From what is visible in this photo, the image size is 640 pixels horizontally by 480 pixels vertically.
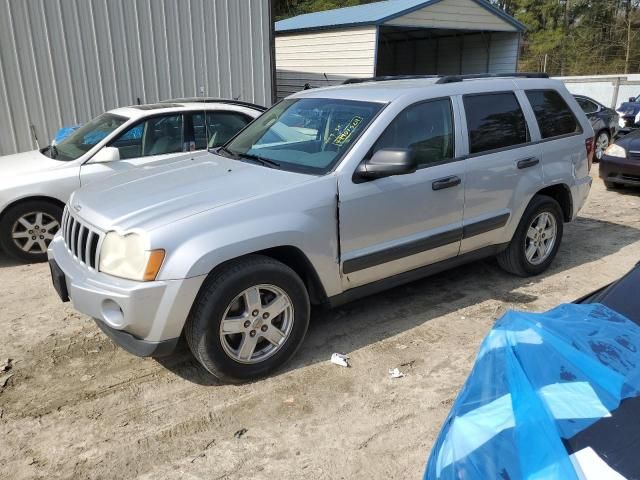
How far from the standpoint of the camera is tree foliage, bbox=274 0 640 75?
108 feet

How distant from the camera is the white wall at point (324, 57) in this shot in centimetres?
1503

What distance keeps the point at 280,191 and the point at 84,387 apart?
1780 millimetres

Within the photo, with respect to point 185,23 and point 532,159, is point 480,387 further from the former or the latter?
point 185,23

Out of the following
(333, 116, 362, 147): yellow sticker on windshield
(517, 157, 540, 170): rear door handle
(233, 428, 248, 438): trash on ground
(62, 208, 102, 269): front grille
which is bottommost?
(233, 428, 248, 438): trash on ground

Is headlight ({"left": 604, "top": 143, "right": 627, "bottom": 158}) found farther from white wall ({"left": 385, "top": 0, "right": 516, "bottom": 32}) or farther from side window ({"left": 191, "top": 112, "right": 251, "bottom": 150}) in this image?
white wall ({"left": 385, "top": 0, "right": 516, "bottom": 32})

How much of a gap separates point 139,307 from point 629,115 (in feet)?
50.4

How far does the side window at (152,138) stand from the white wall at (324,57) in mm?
9753

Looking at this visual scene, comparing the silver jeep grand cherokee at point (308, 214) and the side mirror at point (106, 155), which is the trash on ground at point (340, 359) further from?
the side mirror at point (106, 155)

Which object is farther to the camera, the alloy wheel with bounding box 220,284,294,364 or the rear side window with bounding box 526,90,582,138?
the rear side window with bounding box 526,90,582,138

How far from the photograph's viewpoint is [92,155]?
5793 millimetres

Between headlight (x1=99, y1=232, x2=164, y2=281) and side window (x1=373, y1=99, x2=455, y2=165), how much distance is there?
1.75m

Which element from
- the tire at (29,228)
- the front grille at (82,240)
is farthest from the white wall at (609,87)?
the front grille at (82,240)

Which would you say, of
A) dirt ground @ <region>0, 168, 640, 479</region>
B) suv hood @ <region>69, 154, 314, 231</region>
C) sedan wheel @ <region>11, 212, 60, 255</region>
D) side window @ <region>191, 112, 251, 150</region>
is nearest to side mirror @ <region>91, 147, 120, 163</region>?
sedan wheel @ <region>11, 212, 60, 255</region>

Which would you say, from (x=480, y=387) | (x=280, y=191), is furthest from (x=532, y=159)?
(x=480, y=387)
